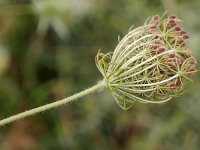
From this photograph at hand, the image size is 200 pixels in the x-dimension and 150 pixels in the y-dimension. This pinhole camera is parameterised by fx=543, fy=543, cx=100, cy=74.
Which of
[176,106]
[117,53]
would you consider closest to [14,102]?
[176,106]

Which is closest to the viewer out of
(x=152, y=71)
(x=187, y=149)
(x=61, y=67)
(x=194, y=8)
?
(x=152, y=71)

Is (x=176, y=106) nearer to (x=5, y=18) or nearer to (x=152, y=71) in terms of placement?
(x=5, y=18)

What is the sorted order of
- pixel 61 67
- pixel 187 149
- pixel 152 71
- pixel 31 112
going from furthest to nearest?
1. pixel 61 67
2. pixel 187 149
3. pixel 152 71
4. pixel 31 112

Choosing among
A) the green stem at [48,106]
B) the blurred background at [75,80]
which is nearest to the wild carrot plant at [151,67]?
the green stem at [48,106]

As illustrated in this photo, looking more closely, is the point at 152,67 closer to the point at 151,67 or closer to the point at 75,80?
the point at 151,67

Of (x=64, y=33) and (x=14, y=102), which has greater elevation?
(x=64, y=33)

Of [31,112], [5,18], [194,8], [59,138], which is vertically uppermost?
[5,18]

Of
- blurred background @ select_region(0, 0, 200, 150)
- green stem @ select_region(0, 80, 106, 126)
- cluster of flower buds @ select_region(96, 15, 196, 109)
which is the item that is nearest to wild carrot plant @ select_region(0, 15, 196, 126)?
cluster of flower buds @ select_region(96, 15, 196, 109)
